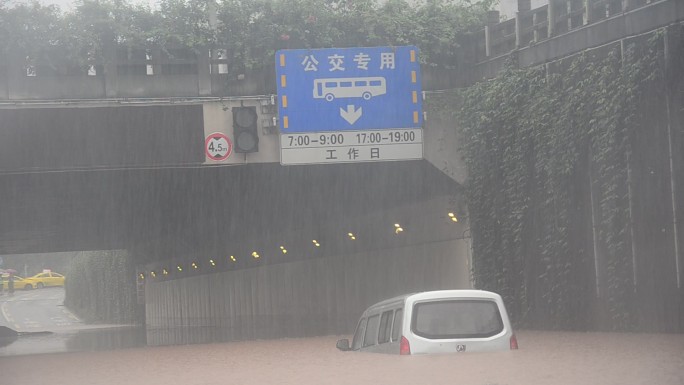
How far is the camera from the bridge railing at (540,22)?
62.5ft

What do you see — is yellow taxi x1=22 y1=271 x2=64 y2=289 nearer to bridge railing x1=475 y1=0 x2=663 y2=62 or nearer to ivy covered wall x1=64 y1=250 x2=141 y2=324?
ivy covered wall x1=64 y1=250 x2=141 y2=324

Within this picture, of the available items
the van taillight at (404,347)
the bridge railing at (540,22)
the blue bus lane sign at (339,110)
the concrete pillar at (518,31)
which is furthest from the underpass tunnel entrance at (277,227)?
the van taillight at (404,347)

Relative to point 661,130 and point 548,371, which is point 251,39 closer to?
point 661,130

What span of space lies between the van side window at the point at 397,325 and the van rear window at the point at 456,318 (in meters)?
0.26

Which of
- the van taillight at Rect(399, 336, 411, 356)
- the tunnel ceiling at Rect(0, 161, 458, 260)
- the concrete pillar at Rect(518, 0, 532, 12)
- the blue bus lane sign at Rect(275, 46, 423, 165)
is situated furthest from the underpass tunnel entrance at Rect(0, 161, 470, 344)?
the van taillight at Rect(399, 336, 411, 356)

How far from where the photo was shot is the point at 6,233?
4078cm

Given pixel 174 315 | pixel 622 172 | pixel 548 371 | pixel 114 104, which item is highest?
pixel 114 104

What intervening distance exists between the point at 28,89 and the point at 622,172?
1162 cm

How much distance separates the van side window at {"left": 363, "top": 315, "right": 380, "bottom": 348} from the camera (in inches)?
490

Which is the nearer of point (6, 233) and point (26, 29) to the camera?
point (26, 29)

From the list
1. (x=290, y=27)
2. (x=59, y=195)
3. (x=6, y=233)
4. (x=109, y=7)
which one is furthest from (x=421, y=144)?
(x=6, y=233)

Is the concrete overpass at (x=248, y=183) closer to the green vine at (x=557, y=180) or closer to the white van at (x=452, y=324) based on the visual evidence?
the green vine at (x=557, y=180)

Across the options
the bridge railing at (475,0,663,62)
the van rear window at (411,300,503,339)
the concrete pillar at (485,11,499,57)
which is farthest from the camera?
the concrete pillar at (485,11,499,57)

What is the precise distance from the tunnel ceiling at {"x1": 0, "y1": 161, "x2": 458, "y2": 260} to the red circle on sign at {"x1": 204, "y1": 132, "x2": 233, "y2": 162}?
5.49 feet
